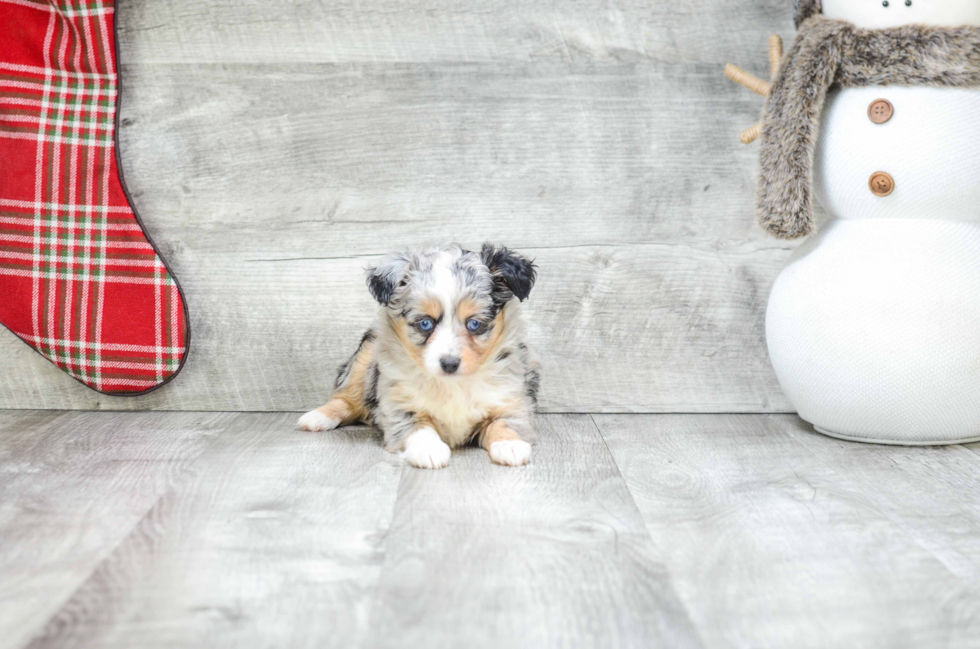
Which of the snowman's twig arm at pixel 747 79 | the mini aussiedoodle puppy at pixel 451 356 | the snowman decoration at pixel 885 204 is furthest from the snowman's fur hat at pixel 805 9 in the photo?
the mini aussiedoodle puppy at pixel 451 356

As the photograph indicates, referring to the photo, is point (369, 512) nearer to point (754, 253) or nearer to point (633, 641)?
point (633, 641)

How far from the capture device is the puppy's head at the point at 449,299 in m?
1.93

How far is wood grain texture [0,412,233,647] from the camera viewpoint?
49.8 inches

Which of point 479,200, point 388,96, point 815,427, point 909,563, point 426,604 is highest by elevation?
point 388,96

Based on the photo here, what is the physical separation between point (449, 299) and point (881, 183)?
40.1 inches

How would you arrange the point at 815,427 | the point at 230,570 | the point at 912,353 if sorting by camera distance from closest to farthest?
the point at 230,570 < the point at 912,353 < the point at 815,427

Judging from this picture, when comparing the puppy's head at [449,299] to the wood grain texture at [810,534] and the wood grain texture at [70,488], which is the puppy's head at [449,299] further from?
the wood grain texture at [70,488]

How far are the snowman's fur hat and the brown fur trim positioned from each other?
3.3 inches

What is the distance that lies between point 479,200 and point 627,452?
0.83 meters

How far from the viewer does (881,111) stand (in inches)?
75.9

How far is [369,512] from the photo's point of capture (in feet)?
5.22

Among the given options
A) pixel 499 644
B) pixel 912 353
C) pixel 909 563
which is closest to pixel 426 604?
pixel 499 644

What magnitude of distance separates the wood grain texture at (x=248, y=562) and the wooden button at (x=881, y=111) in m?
1.33

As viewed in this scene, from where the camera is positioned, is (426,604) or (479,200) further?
(479,200)
